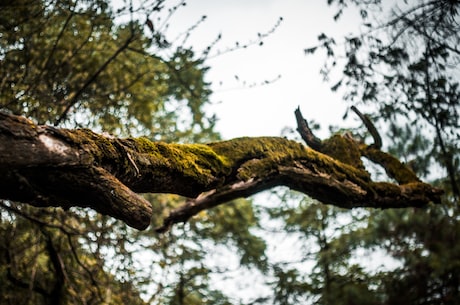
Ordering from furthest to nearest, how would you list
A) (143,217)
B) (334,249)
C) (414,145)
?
(334,249) < (414,145) < (143,217)

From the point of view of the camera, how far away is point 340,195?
3.99 metres

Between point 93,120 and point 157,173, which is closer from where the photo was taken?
point 157,173

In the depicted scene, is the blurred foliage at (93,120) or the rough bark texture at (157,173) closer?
the rough bark texture at (157,173)

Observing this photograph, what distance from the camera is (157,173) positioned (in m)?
2.63

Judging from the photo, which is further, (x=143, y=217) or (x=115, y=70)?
(x=115, y=70)

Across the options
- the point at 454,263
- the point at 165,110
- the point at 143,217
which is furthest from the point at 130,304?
the point at 165,110

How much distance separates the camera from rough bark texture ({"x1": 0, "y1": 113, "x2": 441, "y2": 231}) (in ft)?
5.79

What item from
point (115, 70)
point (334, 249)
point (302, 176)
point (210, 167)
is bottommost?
point (210, 167)

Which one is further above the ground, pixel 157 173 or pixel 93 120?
pixel 93 120

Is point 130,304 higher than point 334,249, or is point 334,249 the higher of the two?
point 334,249

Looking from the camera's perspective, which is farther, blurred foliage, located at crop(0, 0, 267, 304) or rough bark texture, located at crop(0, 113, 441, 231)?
blurred foliage, located at crop(0, 0, 267, 304)

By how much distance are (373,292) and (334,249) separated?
1493mm

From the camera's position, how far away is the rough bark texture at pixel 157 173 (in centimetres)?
176

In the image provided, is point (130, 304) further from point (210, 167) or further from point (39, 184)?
point (39, 184)
